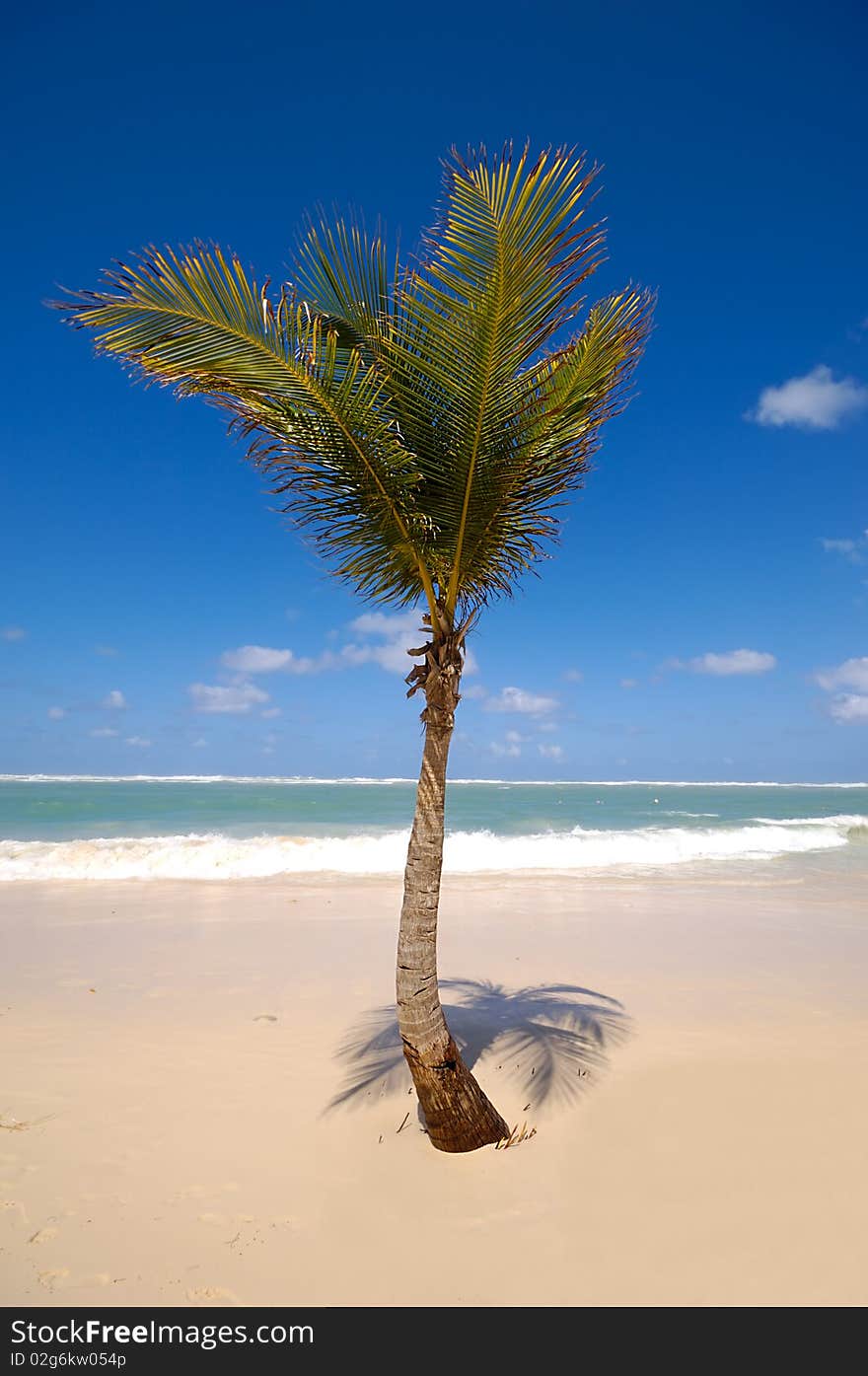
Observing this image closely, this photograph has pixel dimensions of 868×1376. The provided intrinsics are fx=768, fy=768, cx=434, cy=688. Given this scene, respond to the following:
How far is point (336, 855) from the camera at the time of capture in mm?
19438

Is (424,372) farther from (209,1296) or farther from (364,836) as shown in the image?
(364,836)

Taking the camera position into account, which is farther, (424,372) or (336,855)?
(336,855)

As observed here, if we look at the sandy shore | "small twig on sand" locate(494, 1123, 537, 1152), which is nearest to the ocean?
the sandy shore

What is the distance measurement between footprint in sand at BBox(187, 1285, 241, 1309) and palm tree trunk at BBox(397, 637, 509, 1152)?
4.74 ft

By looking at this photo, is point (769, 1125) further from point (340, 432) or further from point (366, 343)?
point (366, 343)

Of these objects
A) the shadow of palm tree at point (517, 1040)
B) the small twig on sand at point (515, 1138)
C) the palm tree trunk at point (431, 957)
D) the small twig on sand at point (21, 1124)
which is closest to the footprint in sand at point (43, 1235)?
the small twig on sand at point (21, 1124)

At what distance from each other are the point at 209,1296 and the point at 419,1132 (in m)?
1.72

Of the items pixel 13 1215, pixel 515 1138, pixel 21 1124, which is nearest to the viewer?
pixel 13 1215

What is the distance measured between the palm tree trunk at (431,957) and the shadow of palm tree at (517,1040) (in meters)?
0.92

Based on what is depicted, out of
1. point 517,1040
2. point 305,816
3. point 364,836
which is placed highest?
point 305,816

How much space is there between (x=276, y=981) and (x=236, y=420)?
250 inches

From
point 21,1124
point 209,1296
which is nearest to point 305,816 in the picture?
point 21,1124

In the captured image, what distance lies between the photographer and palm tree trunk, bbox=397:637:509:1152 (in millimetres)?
4629

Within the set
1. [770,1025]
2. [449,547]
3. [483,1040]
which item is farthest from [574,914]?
[449,547]
